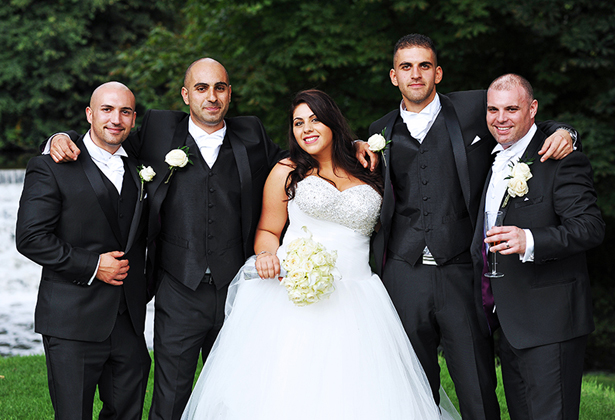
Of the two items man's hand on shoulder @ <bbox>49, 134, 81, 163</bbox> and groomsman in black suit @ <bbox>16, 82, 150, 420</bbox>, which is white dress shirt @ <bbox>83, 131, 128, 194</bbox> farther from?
man's hand on shoulder @ <bbox>49, 134, 81, 163</bbox>

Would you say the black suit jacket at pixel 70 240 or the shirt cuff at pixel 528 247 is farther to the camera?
the black suit jacket at pixel 70 240

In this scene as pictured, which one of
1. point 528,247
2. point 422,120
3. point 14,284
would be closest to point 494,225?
point 528,247

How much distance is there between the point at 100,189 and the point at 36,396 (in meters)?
2.91

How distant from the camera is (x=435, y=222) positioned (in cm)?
396

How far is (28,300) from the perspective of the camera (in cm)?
1344

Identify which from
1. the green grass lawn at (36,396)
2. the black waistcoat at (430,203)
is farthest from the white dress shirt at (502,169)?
the green grass lawn at (36,396)

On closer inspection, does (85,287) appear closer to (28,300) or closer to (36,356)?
(36,356)

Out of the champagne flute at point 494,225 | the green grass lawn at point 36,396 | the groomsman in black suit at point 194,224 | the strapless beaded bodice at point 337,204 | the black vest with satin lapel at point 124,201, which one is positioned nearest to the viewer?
the champagne flute at point 494,225

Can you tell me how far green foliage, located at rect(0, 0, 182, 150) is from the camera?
21.2m

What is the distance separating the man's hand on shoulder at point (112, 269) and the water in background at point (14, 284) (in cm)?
723

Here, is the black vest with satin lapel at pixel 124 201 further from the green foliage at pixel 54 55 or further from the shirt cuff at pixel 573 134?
the green foliage at pixel 54 55

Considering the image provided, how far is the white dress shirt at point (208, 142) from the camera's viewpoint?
423 centimetres

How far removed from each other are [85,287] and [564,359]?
2.88 meters

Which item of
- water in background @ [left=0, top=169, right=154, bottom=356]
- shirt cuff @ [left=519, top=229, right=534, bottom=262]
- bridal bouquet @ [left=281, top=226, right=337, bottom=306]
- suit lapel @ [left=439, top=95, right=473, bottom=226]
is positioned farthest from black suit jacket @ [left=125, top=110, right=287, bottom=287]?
water in background @ [left=0, top=169, right=154, bottom=356]
